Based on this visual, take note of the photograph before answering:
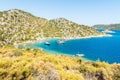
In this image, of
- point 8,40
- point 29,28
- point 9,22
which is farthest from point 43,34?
point 8,40

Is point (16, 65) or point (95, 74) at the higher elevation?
point (16, 65)

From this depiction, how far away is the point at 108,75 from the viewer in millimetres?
23125

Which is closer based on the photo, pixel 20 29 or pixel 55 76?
pixel 55 76

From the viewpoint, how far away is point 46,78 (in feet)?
49.1

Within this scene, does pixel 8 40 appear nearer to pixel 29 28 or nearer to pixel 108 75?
pixel 29 28

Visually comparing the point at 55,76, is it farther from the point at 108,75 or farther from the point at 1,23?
the point at 1,23

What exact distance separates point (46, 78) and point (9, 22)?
180m

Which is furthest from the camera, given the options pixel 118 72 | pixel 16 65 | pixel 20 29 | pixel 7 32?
pixel 20 29

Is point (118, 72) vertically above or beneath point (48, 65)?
beneath

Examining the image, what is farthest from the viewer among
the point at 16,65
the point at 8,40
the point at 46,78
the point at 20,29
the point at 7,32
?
the point at 20,29

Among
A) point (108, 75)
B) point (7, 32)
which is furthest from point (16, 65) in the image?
point (7, 32)

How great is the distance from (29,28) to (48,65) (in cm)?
17919

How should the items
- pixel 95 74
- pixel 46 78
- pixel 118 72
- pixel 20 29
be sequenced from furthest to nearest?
pixel 20 29
pixel 118 72
pixel 95 74
pixel 46 78

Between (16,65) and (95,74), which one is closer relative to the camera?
(16,65)
